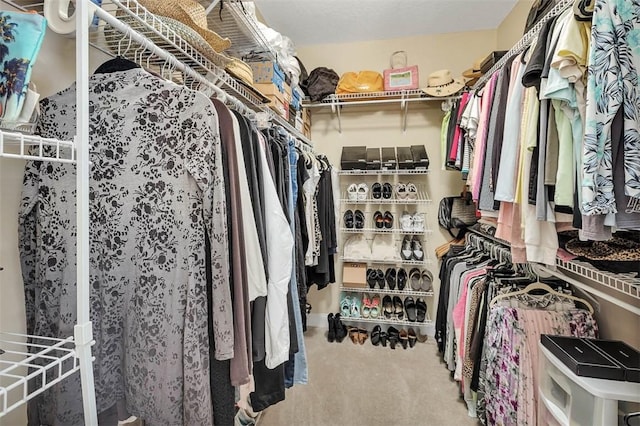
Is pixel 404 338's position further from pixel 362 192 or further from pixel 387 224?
pixel 362 192

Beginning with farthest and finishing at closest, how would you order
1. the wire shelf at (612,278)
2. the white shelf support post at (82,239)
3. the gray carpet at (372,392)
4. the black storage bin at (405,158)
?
the black storage bin at (405,158), the gray carpet at (372,392), the wire shelf at (612,278), the white shelf support post at (82,239)

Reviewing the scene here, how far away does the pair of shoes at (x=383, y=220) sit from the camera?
2869 mm

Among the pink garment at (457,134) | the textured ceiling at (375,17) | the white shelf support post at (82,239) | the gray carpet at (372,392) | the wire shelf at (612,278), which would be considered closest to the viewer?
the white shelf support post at (82,239)

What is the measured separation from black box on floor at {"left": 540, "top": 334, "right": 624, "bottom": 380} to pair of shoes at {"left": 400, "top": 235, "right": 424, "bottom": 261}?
1.51 meters

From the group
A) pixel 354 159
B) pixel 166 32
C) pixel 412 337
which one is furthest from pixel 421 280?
pixel 166 32

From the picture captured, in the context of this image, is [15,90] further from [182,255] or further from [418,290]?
[418,290]

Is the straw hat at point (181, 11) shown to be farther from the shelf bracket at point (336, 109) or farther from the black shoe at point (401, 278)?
the black shoe at point (401, 278)

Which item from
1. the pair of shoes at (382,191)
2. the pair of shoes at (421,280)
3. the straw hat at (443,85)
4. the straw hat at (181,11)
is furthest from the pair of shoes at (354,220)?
the straw hat at (181,11)

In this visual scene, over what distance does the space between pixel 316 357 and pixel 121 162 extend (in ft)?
6.93

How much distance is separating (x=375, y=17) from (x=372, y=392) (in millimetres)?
2854

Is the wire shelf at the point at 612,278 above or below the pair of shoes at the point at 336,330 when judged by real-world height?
above

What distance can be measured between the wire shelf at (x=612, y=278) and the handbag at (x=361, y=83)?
214 centimetres

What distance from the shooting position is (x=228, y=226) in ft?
2.96

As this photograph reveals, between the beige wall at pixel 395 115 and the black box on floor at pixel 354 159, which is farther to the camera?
the beige wall at pixel 395 115
